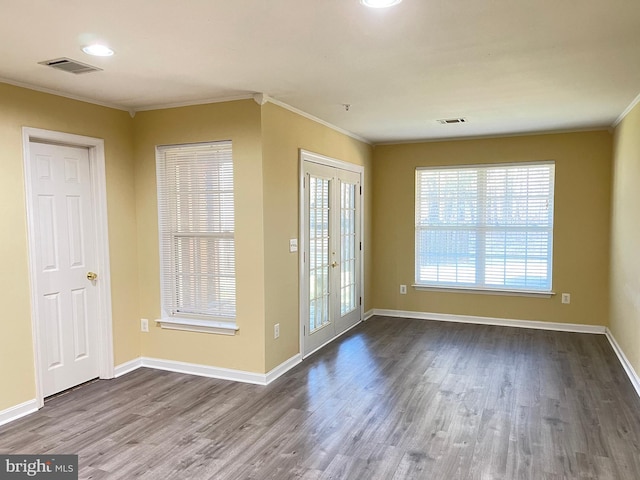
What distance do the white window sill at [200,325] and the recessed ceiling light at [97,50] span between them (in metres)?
2.25

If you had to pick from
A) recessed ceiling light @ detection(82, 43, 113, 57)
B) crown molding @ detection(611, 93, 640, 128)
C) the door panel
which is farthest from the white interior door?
crown molding @ detection(611, 93, 640, 128)

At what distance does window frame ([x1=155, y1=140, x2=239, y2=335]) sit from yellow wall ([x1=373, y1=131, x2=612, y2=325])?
293 centimetres

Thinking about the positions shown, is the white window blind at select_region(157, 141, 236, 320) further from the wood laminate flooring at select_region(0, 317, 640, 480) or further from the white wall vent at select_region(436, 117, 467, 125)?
the white wall vent at select_region(436, 117, 467, 125)

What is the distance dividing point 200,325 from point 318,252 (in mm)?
1401

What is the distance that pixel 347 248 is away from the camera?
5.50 meters

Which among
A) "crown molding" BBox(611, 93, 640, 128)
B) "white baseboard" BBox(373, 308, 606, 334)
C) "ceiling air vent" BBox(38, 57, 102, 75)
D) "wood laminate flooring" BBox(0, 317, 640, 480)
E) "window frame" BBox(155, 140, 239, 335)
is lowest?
"wood laminate flooring" BBox(0, 317, 640, 480)

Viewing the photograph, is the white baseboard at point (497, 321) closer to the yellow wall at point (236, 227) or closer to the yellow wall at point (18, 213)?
the yellow wall at point (236, 227)

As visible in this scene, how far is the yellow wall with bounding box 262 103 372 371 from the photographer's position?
3.80 m

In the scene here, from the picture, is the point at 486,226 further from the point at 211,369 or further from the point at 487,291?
the point at 211,369

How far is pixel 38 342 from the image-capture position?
3.36 m

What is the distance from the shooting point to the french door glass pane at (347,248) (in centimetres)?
531

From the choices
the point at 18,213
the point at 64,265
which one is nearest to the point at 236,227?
the point at 64,265

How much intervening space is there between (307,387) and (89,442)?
5.24 ft

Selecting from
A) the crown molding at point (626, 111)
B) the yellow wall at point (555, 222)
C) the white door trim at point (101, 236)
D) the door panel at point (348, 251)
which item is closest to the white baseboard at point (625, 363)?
the yellow wall at point (555, 222)
